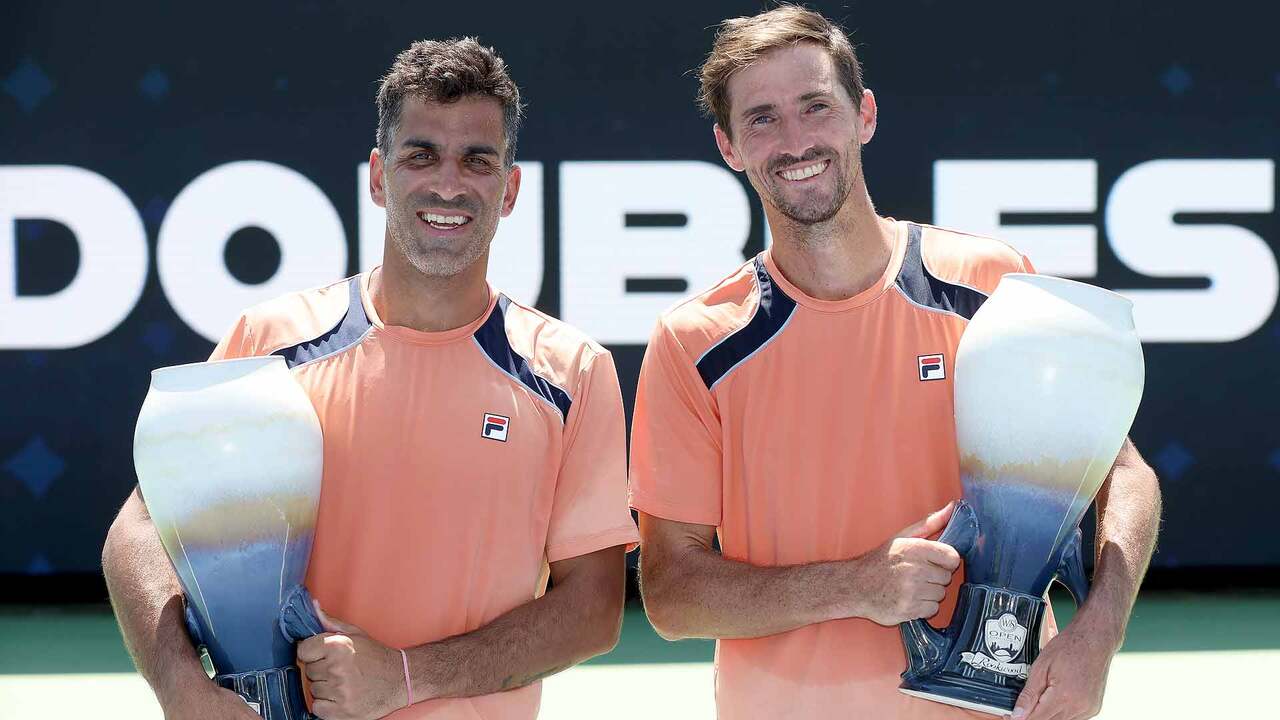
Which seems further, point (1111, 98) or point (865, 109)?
point (1111, 98)

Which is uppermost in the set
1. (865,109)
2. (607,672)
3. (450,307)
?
(865,109)

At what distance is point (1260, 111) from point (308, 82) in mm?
3399

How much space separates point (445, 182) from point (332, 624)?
62 centimetres

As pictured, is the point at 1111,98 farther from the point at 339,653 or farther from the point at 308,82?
the point at 339,653

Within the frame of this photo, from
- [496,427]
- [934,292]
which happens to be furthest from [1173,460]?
[496,427]

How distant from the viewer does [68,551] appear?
4.85 m

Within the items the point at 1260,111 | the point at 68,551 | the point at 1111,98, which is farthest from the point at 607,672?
the point at 1260,111

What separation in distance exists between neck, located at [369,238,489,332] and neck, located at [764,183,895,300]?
43 cm

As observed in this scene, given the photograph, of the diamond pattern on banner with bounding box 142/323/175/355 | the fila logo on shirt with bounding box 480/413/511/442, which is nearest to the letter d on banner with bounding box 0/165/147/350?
the diamond pattern on banner with bounding box 142/323/175/355

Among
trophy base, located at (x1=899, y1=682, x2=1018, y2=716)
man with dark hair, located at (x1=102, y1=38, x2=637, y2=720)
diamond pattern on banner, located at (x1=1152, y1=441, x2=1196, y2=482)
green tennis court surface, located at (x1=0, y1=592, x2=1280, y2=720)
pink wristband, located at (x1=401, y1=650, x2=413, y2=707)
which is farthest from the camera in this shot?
diamond pattern on banner, located at (x1=1152, y1=441, x2=1196, y2=482)

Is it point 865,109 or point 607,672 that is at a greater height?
point 865,109

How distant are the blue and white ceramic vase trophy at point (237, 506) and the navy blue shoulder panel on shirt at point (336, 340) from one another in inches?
8.4

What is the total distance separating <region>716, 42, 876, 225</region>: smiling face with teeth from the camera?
1909 millimetres

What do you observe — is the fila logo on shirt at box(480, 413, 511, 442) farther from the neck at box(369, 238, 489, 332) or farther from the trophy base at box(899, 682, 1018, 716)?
the trophy base at box(899, 682, 1018, 716)
